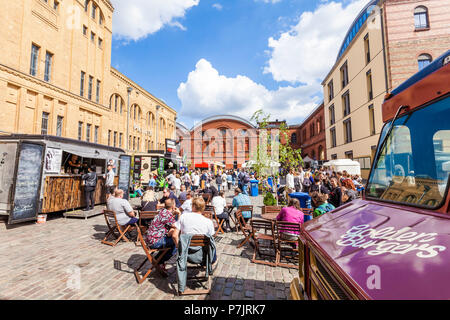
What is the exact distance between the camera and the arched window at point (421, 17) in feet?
57.9

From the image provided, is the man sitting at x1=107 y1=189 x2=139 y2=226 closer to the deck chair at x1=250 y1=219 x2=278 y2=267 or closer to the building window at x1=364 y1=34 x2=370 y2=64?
the deck chair at x1=250 y1=219 x2=278 y2=267

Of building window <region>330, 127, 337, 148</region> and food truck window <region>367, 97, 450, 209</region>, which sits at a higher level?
building window <region>330, 127, 337, 148</region>

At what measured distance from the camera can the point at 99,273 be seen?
4.04 metres

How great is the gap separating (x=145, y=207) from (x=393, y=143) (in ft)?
19.0

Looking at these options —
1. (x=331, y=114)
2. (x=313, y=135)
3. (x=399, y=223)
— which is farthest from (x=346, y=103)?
(x=399, y=223)

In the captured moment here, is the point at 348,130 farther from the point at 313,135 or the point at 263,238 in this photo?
the point at 263,238

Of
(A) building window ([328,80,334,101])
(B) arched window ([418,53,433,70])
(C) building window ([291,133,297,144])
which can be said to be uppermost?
(A) building window ([328,80,334,101])

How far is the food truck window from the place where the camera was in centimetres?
169

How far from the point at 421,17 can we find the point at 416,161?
24.8 m

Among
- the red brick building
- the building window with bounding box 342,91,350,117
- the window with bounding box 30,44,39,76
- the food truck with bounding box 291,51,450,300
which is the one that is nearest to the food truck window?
the food truck with bounding box 291,51,450,300

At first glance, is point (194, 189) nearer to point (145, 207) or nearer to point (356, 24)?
point (145, 207)

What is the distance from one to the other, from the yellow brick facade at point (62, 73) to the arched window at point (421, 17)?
28212mm

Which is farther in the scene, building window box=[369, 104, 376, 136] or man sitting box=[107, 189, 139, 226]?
building window box=[369, 104, 376, 136]

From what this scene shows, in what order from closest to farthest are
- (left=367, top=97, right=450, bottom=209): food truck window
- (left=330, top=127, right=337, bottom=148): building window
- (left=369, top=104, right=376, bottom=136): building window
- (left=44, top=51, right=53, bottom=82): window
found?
(left=367, top=97, right=450, bottom=209): food truck window < (left=44, top=51, right=53, bottom=82): window < (left=369, top=104, right=376, bottom=136): building window < (left=330, top=127, right=337, bottom=148): building window
